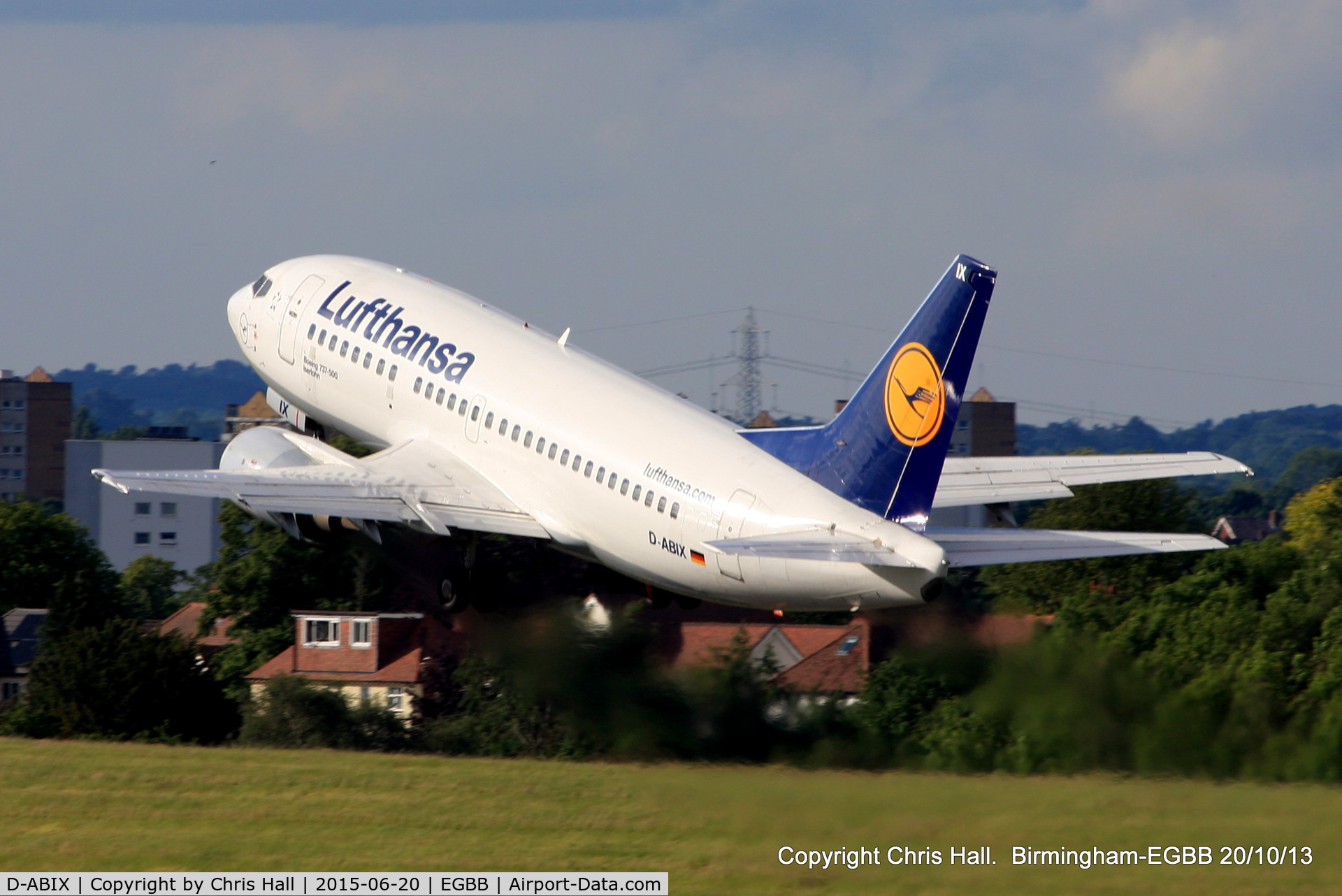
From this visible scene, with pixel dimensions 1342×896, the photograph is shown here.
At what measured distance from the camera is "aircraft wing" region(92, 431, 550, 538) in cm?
3014

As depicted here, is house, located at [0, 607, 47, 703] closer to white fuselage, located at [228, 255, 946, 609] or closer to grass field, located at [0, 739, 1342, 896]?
white fuselage, located at [228, 255, 946, 609]

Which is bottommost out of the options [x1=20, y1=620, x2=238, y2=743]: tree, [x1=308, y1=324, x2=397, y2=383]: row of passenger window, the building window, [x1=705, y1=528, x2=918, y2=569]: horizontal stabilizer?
[x1=20, y1=620, x2=238, y2=743]: tree

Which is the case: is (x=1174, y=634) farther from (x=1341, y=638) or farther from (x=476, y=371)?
(x=476, y=371)

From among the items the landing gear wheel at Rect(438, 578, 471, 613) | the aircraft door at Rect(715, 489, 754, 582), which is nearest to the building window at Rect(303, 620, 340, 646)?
the landing gear wheel at Rect(438, 578, 471, 613)

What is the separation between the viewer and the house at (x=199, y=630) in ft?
171

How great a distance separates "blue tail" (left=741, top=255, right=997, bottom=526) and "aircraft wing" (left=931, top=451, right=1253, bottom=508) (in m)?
3.30

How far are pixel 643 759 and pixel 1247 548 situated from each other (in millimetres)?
26136

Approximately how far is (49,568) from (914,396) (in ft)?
191

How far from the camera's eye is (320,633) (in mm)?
51375

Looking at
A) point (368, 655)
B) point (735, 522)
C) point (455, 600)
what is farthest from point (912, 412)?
point (368, 655)

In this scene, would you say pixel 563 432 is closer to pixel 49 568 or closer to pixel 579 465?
pixel 579 465

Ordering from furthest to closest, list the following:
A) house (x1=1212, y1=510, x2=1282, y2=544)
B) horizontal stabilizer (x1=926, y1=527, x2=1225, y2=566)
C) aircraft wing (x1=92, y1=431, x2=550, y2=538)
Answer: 1. house (x1=1212, y1=510, x2=1282, y2=544)
2. aircraft wing (x1=92, y1=431, x2=550, y2=538)
3. horizontal stabilizer (x1=926, y1=527, x2=1225, y2=566)

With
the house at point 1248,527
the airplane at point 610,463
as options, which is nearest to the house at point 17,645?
the airplane at point 610,463
